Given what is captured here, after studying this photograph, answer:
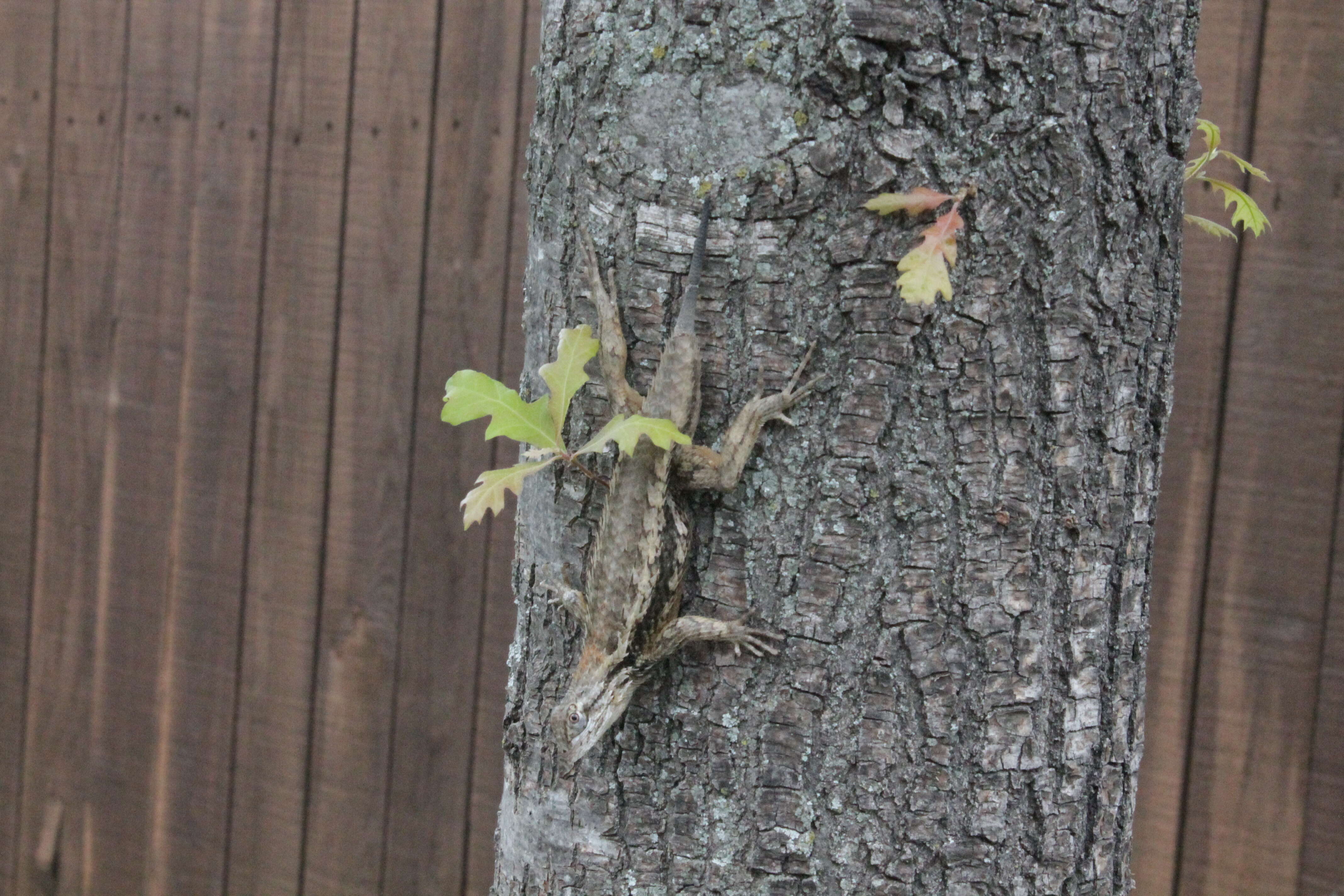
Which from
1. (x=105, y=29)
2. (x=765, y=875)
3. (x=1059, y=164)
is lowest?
(x=765, y=875)

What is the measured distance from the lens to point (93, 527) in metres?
3.96

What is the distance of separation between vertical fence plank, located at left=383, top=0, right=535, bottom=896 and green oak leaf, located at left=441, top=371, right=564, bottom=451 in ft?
5.88

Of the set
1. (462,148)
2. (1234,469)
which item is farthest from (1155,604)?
(462,148)

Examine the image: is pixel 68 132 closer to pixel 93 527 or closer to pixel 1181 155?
pixel 93 527

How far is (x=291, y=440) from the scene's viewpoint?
369cm

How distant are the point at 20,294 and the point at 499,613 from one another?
7.31 ft

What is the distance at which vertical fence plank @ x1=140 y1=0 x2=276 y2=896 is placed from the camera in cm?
370

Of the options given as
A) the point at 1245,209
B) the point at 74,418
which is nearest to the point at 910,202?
the point at 1245,209

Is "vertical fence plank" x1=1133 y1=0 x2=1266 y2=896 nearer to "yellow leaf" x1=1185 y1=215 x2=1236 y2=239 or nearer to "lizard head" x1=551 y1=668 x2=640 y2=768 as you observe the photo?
"yellow leaf" x1=1185 y1=215 x2=1236 y2=239

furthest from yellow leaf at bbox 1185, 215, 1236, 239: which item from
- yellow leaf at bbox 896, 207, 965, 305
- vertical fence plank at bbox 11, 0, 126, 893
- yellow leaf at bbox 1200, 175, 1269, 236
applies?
vertical fence plank at bbox 11, 0, 126, 893

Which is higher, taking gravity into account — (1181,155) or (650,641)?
(1181,155)

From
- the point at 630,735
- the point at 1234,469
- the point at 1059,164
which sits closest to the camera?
the point at 1059,164

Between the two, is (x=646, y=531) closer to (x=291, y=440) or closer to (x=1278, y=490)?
(x=1278, y=490)

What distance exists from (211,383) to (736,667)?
2.81 m
